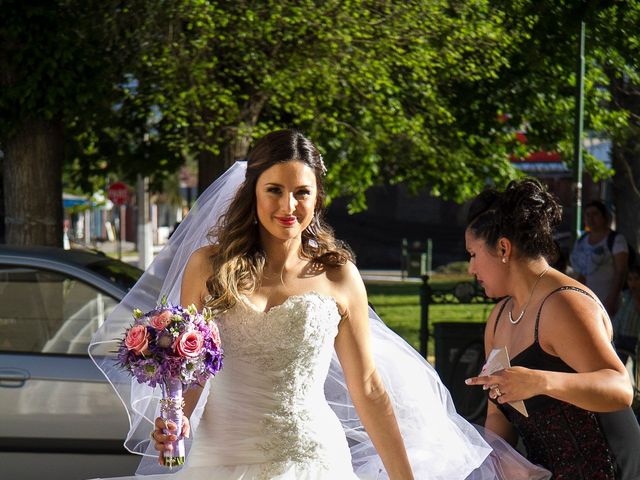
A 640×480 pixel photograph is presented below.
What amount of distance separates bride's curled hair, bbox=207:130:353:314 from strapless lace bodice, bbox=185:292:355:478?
0.23 feet

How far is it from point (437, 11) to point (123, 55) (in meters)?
3.48

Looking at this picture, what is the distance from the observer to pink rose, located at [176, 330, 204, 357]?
3.06 metres

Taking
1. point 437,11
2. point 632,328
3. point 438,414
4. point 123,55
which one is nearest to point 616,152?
point 437,11

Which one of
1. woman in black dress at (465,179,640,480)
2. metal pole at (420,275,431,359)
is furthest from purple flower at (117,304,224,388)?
metal pole at (420,275,431,359)

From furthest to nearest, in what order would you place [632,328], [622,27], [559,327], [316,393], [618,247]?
1. [618,247]
2. [632,328]
3. [622,27]
4. [316,393]
5. [559,327]

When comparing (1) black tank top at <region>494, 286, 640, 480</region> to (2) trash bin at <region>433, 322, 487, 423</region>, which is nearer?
(1) black tank top at <region>494, 286, 640, 480</region>

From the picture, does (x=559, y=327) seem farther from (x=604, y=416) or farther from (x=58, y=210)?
(x=58, y=210)

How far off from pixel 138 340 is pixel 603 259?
7.73m

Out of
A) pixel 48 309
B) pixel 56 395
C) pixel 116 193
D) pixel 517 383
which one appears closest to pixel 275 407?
pixel 517 383

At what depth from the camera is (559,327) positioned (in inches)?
119

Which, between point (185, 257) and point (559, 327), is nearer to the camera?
point (559, 327)

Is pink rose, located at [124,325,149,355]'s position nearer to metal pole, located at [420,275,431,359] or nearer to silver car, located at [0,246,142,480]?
silver car, located at [0,246,142,480]

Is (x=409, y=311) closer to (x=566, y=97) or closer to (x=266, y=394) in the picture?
(x=566, y=97)

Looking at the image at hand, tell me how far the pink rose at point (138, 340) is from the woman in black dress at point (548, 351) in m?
0.96
